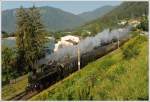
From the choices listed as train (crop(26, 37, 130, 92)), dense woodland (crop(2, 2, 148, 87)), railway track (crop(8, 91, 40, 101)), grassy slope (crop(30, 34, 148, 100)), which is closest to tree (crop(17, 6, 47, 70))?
dense woodland (crop(2, 2, 148, 87))

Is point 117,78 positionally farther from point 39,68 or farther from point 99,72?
point 39,68

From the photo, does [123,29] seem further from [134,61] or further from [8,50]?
[8,50]

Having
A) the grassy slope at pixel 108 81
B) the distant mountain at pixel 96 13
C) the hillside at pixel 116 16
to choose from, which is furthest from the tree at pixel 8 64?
the distant mountain at pixel 96 13

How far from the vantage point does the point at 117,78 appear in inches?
210

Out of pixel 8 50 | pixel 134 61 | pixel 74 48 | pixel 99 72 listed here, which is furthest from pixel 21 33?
pixel 134 61

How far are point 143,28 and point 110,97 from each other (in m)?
0.86

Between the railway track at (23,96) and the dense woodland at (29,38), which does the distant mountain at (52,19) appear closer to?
the dense woodland at (29,38)

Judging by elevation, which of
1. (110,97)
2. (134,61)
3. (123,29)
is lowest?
(110,97)

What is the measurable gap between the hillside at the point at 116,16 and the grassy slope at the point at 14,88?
2.72 feet

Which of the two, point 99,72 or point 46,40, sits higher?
point 46,40

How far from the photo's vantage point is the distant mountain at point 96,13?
540 centimetres

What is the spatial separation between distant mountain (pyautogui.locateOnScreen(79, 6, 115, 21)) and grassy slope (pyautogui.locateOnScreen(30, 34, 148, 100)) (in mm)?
456

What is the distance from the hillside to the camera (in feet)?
17.3

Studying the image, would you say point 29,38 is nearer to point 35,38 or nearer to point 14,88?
point 35,38
